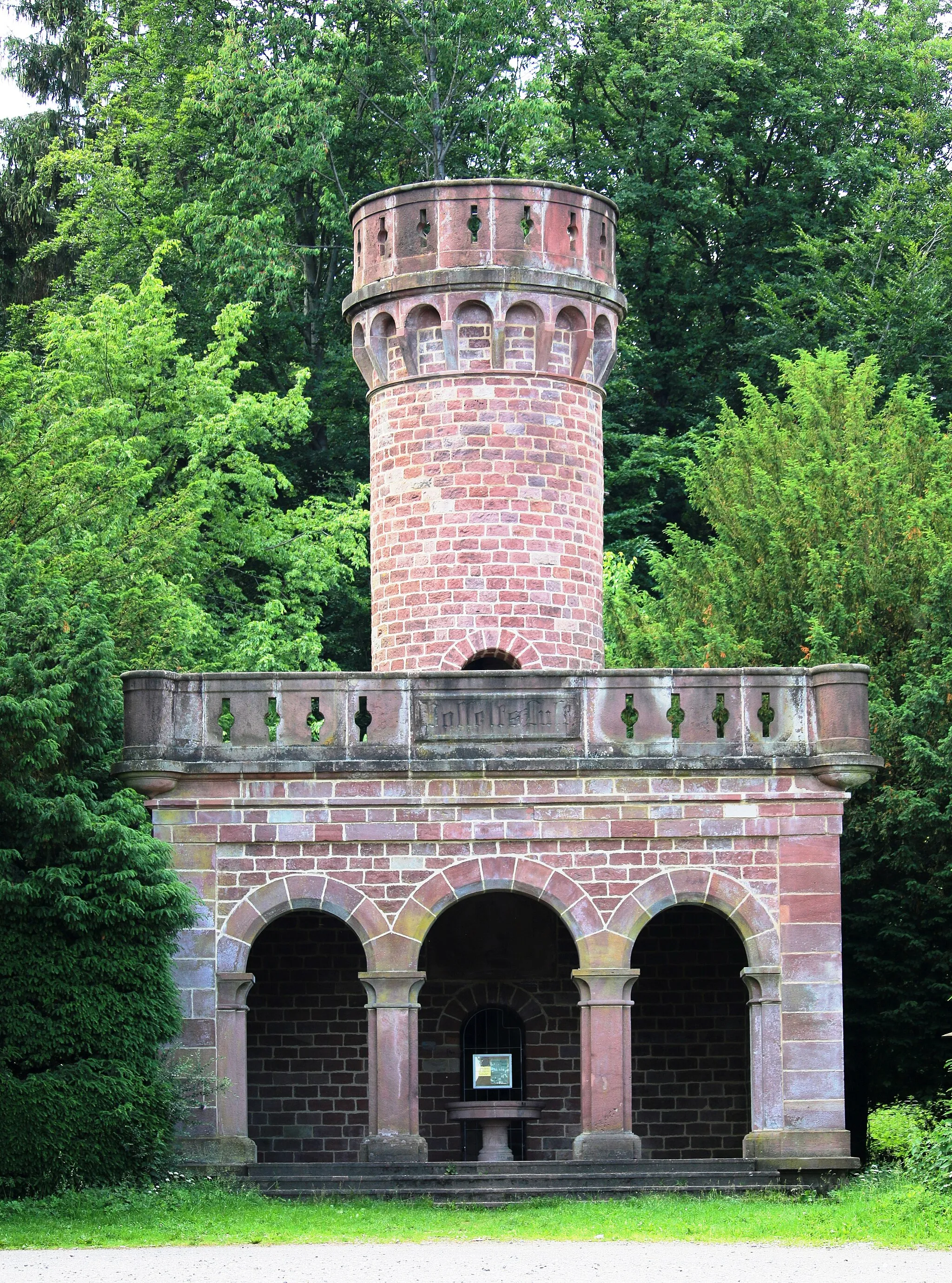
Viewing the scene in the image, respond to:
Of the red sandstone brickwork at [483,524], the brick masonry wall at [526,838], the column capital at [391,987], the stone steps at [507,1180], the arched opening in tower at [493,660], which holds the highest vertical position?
the red sandstone brickwork at [483,524]

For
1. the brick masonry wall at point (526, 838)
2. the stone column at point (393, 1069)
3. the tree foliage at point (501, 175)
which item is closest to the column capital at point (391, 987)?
the stone column at point (393, 1069)

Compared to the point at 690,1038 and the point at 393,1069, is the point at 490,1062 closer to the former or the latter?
the point at 690,1038

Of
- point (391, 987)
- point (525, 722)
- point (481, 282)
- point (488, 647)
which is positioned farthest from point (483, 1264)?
point (481, 282)

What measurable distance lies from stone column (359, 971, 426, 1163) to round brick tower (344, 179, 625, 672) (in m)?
4.08

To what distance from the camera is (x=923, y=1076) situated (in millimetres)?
25734

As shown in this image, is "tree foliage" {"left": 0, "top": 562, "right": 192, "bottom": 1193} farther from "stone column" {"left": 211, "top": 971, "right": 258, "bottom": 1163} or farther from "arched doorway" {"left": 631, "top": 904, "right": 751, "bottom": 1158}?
"arched doorway" {"left": 631, "top": 904, "right": 751, "bottom": 1158}

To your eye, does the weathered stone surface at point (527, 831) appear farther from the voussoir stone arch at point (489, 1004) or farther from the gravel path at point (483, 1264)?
the gravel path at point (483, 1264)

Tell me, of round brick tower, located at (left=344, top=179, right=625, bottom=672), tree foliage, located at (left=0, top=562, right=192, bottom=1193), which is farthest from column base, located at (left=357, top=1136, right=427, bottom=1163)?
round brick tower, located at (left=344, top=179, right=625, bottom=672)

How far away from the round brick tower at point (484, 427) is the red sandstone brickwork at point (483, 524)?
17 mm

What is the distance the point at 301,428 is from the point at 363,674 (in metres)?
13.5

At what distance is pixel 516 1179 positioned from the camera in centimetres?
2017

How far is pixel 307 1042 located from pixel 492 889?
150 inches

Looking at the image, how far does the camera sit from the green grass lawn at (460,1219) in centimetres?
1708

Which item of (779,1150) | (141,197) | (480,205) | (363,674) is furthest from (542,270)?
(141,197)
